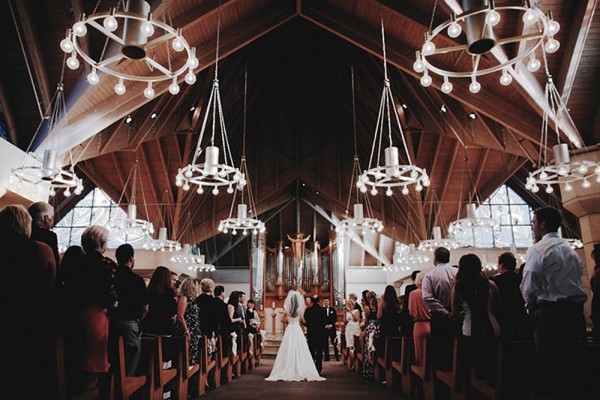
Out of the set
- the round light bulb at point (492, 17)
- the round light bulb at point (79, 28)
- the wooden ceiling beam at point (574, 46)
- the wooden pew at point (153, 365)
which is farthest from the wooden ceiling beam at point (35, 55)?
the wooden ceiling beam at point (574, 46)

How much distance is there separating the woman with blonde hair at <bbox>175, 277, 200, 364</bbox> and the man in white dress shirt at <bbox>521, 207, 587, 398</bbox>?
3.32 metres

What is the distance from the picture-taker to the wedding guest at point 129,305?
317cm

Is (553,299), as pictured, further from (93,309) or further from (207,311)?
(207,311)

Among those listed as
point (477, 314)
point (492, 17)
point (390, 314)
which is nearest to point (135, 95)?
point (390, 314)

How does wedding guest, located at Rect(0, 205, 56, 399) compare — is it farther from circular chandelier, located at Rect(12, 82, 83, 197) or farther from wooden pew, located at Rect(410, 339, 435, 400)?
circular chandelier, located at Rect(12, 82, 83, 197)

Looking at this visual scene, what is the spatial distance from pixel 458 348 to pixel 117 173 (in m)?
13.3

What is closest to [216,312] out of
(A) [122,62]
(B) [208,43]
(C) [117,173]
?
(A) [122,62]

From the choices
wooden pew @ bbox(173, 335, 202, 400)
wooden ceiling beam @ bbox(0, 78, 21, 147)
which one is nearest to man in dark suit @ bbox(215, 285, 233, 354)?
wooden pew @ bbox(173, 335, 202, 400)

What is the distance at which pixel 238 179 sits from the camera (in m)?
7.04

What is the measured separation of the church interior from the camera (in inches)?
251

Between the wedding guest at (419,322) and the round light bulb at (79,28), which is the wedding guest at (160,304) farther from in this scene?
the wedding guest at (419,322)

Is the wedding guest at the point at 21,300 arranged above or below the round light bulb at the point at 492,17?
below

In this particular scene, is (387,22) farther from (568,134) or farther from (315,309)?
(315,309)

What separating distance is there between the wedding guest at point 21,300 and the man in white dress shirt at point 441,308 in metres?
3.23
